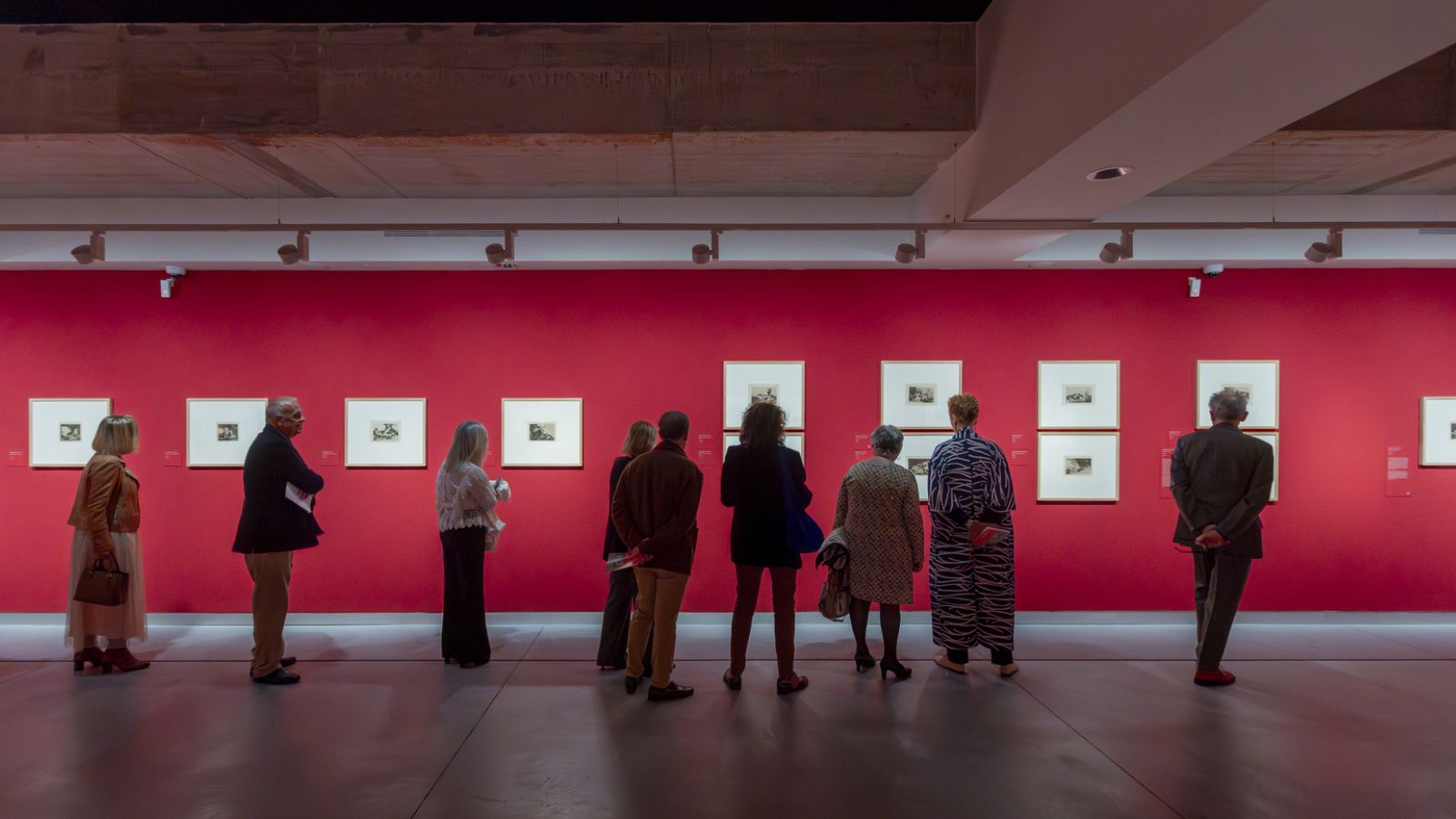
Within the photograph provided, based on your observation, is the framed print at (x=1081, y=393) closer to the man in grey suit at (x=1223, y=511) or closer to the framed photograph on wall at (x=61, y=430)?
the man in grey suit at (x=1223, y=511)

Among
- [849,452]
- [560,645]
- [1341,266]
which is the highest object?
[1341,266]

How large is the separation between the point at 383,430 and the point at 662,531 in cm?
306

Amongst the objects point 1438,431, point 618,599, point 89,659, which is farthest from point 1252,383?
point 89,659

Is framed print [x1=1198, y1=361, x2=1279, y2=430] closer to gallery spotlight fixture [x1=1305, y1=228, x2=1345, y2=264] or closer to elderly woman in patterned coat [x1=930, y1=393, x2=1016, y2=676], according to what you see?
gallery spotlight fixture [x1=1305, y1=228, x2=1345, y2=264]

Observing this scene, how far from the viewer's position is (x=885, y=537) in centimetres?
465

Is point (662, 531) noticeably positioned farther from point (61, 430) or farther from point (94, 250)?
point (61, 430)

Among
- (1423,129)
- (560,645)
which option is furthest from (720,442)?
(1423,129)

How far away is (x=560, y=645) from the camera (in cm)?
545

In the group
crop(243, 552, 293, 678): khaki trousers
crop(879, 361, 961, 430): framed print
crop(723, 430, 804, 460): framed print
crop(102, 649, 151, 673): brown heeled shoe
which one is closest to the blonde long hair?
crop(243, 552, 293, 678): khaki trousers

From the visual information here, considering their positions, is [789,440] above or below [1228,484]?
above

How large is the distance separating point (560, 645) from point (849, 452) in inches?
107

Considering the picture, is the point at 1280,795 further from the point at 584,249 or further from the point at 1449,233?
the point at 584,249

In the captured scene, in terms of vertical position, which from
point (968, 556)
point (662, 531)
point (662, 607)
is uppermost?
point (662, 531)

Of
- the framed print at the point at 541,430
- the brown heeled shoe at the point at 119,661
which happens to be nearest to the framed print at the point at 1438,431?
the framed print at the point at 541,430
